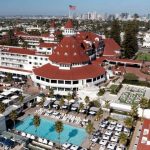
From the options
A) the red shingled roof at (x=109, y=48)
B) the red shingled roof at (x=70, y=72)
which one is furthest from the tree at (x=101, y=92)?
the red shingled roof at (x=109, y=48)

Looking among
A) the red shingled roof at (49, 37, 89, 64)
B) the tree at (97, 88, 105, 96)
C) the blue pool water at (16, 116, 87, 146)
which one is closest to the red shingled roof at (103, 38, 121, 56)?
the red shingled roof at (49, 37, 89, 64)

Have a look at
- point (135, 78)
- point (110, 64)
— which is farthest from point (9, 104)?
point (110, 64)

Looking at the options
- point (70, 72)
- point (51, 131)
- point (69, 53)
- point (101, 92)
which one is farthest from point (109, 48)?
point (51, 131)

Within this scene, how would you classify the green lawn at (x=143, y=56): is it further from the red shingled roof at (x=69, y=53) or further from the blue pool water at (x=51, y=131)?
the blue pool water at (x=51, y=131)

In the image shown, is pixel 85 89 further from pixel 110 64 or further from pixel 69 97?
pixel 110 64

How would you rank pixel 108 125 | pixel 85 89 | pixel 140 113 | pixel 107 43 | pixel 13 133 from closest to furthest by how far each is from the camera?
pixel 13 133 → pixel 108 125 → pixel 140 113 → pixel 85 89 → pixel 107 43

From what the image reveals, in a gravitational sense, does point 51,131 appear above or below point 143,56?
below

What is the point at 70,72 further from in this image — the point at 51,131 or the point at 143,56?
the point at 143,56
